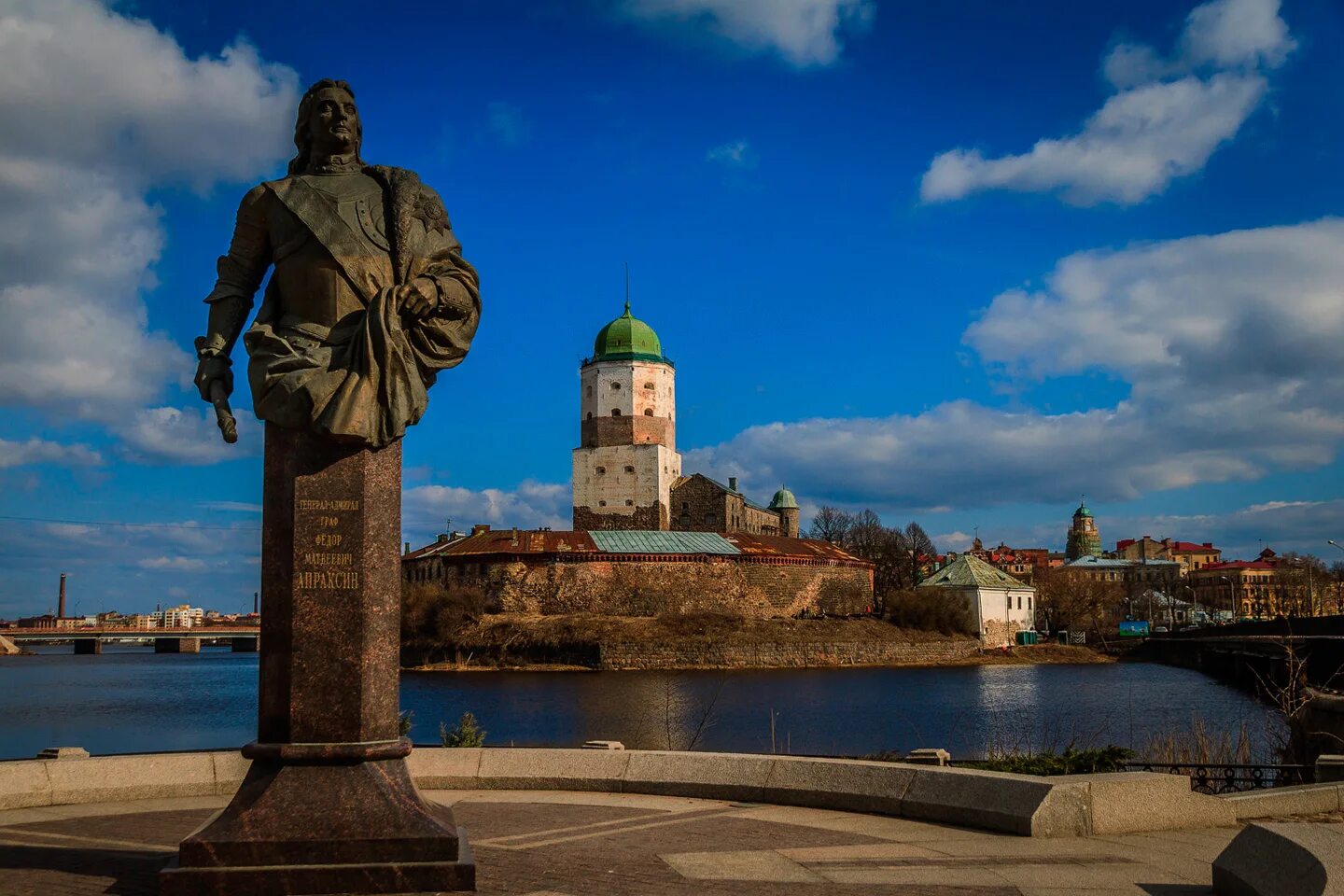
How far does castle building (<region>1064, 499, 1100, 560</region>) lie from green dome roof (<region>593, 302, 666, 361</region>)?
103396 millimetres

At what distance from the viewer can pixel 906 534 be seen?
337 ft

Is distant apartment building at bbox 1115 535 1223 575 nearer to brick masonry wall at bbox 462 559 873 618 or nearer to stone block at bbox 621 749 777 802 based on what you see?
brick masonry wall at bbox 462 559 873 618

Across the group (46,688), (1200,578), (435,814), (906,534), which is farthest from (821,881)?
(1200,578)

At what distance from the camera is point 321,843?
571cm

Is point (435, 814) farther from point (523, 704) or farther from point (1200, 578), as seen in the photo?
point (1200, 578)

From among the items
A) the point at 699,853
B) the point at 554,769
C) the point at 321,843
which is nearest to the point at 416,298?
the point at 321,843

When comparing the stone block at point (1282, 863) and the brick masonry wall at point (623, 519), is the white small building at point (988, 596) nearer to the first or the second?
the brick masonry wall at point (623, 519)

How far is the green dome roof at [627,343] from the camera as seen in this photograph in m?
96.1

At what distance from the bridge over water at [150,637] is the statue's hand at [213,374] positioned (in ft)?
350

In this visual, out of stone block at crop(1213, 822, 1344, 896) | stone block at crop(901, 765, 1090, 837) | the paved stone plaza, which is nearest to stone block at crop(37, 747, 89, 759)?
the paved stone plaza

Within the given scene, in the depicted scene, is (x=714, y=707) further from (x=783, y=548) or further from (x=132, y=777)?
(x=783, y=548)

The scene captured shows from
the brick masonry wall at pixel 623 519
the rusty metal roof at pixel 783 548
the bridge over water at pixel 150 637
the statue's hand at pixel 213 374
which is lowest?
the bridge over water at pixel 150 637

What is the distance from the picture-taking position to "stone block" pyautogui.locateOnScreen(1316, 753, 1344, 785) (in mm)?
9008

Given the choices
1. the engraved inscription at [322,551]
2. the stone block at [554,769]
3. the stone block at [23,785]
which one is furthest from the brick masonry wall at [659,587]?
the engraved inscription at [322,551]
